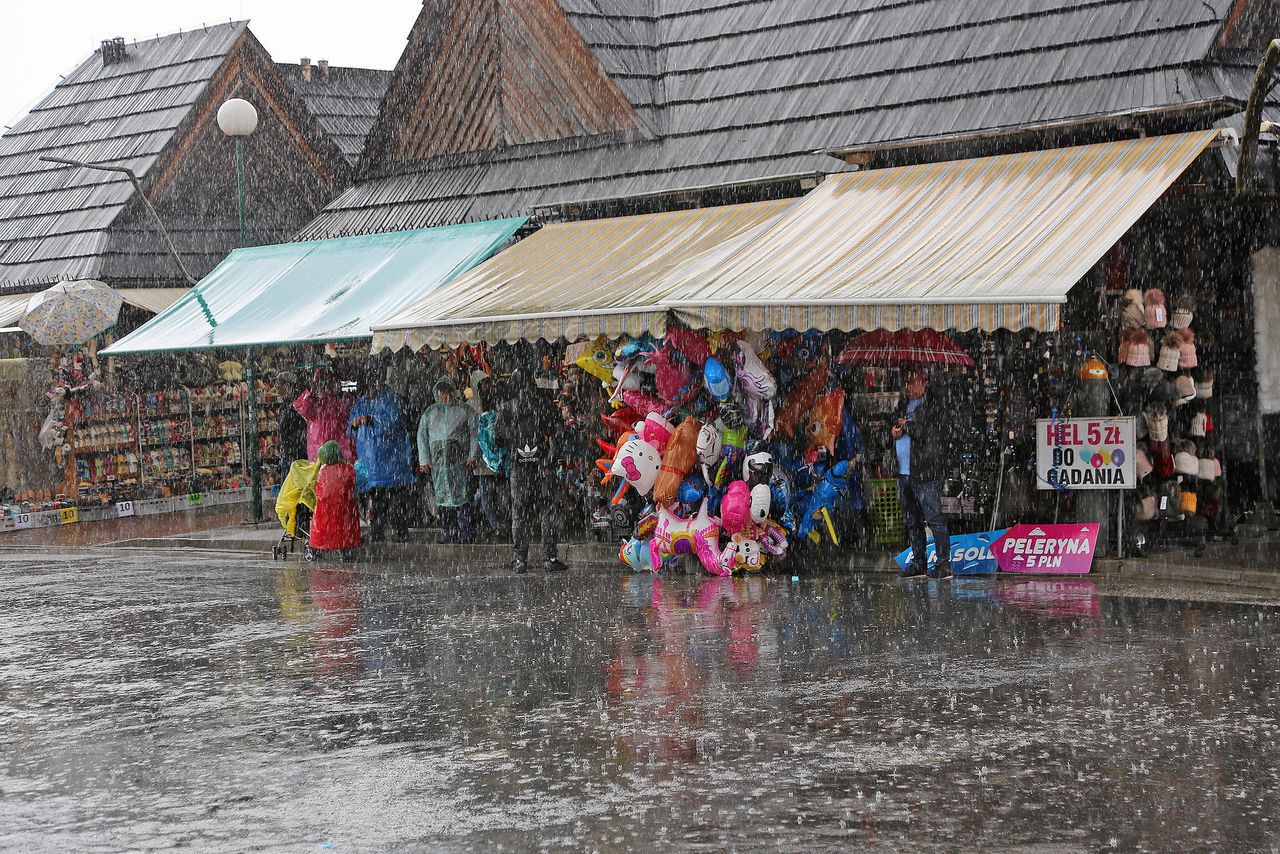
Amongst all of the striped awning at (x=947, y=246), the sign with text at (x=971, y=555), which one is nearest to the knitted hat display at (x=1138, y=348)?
the striped awning at (x=947, y=246)

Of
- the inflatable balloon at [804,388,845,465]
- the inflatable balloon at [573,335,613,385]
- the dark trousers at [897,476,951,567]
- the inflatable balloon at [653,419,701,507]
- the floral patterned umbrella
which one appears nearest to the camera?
the dark trousers at [897,476,951,567]

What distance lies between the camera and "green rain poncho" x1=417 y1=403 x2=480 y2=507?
62.7 ft

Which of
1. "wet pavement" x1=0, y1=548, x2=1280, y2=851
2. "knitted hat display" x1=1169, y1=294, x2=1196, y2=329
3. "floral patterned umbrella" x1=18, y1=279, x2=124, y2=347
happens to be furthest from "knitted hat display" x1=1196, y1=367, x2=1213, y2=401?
"floral patterned umbrella" x1=18, y1=279, x2=124, y2=347

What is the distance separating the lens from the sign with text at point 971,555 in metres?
15.2

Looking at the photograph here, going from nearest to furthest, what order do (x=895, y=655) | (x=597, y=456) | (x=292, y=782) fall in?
(x=292, y=782)
(x=895, y=655)
(x=597, y=456)

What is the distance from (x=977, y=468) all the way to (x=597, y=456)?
4696 mm

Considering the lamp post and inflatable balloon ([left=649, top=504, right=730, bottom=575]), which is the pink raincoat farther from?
inflatable balloon ([left=649, top=504, right=730, bottom=575])

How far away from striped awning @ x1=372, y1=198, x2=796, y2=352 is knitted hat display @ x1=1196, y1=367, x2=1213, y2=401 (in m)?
4.73

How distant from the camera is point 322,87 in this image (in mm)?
34688

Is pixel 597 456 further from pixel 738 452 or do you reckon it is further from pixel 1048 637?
pixel 1048 637

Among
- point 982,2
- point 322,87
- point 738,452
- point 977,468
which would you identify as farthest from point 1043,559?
point 322,87

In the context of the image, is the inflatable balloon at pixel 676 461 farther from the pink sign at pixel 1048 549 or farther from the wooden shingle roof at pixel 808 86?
the wooden shingle roof at pixel 808 86

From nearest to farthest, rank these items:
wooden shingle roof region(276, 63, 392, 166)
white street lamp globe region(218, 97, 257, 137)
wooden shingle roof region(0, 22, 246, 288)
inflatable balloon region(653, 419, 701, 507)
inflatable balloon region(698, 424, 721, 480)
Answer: inflatable balloon region(698, 424, 721, 480), inflatable balloon region(653, 419, 701, 507), white street lamp globe region(218, 97, 257, 137), wooden shingle roof region(0, 22, 246, 288), wooden shingle roof region(276, 63, 392, 166)

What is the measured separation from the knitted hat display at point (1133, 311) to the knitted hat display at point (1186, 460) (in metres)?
1.24
